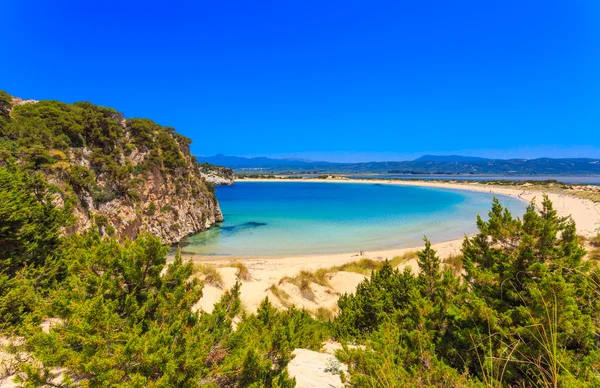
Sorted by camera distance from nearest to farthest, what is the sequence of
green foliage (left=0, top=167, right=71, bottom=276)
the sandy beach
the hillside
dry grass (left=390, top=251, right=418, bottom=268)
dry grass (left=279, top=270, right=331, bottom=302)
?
green foliage (left=0, top=167, right=71, bottom=276), the sandy beach, dry grass (left=279, top=270, right=331, bottom=302), the hillside, dry grass (left=390, top=251, right=418, bottom=268)

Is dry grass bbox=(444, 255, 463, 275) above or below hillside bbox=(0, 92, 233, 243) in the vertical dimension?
below

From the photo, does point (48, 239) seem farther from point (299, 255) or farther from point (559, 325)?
point (299, 255)

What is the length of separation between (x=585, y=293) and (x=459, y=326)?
1.62 metres

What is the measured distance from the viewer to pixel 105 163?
16.6 meters

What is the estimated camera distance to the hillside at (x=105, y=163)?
42.6 ft

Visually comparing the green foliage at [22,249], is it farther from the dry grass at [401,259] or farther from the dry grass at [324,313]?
the dry grass at [401,259]

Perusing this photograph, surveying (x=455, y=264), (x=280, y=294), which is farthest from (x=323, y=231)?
(x=280, y=294)

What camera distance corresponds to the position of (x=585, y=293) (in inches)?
141

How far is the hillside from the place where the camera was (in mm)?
12992

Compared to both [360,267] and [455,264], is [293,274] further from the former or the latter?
[455,264]

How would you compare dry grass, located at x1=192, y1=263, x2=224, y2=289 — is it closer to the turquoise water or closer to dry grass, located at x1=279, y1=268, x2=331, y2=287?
dry grass, located at x1=279, y1=268, x2=331, y2=287

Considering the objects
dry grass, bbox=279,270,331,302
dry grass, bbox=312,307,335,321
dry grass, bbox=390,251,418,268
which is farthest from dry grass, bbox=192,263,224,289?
dry grass, bbox=390,251,418,268

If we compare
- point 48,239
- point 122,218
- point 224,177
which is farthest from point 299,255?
point 224,177

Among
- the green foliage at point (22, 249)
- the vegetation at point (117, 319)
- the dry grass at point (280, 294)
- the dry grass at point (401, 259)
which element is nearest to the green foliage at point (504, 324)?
the vegetation at point (117, 319)
